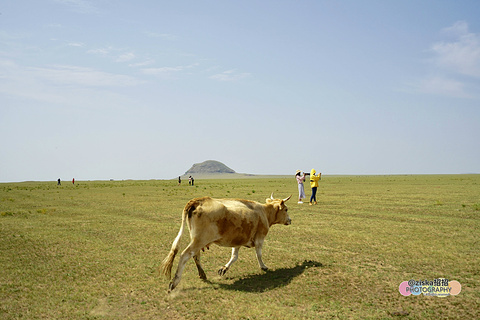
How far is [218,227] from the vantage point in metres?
8.06

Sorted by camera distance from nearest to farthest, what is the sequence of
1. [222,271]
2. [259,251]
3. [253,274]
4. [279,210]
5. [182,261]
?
1. [182,261]
2. [222,271]
3. [253,274]
4. [259,251]
5. [279,210]

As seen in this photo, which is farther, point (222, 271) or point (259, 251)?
point (259, 251)

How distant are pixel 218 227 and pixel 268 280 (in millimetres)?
1890

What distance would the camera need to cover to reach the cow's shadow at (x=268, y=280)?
802 centimetres

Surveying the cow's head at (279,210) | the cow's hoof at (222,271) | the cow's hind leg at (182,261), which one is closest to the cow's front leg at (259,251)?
the cow's hoof at (222,271)

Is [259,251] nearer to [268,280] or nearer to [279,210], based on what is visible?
[268,280]

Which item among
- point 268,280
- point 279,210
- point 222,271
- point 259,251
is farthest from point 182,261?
point 279,210

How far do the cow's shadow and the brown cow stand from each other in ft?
1.51

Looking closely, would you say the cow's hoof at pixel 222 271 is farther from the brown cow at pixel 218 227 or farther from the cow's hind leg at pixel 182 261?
the cow's hind leg at pixel 182 261

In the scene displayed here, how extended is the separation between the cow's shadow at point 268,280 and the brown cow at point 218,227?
0.46 m

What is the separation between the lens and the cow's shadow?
8.02m

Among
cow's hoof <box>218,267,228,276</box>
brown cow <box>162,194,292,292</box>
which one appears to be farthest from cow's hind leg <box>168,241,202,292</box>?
cow's hoof <box>218,267,228,276</box>

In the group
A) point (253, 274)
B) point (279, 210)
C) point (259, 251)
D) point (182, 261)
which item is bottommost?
point (253, 274)

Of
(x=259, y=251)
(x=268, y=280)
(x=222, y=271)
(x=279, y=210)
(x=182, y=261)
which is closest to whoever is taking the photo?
(x=182, y=261)
